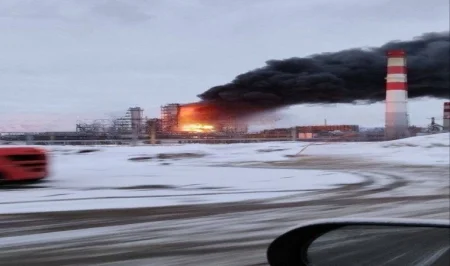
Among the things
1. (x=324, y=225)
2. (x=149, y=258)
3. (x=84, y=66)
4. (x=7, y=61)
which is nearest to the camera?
(x=324, y=225)

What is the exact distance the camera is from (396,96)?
2494 millimetres

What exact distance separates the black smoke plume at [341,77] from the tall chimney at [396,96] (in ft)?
0.10

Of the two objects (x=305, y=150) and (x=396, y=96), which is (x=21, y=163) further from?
(x=396, y=96)

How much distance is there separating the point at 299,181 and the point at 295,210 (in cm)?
15

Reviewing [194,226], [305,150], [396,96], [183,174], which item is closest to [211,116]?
[183,174]

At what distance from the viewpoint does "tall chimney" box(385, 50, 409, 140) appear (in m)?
2.37

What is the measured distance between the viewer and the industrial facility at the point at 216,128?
5.41 ft

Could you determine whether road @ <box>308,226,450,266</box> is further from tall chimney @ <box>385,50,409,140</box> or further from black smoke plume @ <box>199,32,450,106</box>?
tall chimney @ <box>385,50,409,140</box>

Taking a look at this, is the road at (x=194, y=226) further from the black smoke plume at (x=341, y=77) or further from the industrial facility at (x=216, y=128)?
the black smoke plume at (x=341, y=77)

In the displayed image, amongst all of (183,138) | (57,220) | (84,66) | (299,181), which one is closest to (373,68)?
(299,181)

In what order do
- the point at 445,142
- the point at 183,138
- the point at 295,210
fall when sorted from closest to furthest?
the point at 183,138 < the point at 295,210 < the point at 445,142

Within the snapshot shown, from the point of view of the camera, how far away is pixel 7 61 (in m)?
1.50

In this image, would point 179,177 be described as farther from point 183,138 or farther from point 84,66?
point 84,66

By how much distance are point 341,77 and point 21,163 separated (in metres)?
1.41
